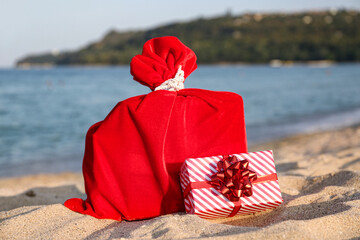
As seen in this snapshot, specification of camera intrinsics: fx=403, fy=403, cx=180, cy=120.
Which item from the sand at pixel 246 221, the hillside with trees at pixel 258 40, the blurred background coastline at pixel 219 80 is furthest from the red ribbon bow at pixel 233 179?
the hillside with trees at pixel 258 40

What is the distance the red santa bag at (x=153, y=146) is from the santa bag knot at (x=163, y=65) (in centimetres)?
18

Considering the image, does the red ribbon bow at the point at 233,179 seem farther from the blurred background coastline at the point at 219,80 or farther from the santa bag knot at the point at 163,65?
the blurred background coastline at the point at 219,80

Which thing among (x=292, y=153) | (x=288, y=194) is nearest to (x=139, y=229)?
(x=288, y=194)

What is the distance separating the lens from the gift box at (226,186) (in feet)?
9.00

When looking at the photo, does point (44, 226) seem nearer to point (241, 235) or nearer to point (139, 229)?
point (139, 229)

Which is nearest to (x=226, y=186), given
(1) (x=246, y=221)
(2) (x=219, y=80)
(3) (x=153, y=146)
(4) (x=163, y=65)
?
(1) (x=246, y=221)

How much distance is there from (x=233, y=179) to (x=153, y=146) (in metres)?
0.63

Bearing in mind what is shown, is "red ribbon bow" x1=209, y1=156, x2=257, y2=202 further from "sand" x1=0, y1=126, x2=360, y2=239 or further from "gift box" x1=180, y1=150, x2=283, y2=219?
"sand" x1=0, y1=126, x2=360, y2=239

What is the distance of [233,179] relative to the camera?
272 centimetres

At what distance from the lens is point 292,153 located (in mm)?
7281

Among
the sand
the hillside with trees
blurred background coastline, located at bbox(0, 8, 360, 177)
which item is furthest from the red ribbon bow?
the hillside with trees

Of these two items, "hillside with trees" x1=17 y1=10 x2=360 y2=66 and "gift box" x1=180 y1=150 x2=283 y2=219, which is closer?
"gift box" x1=180 y1=150 x2=283 y2=219

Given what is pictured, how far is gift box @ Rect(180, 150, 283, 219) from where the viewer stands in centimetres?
274

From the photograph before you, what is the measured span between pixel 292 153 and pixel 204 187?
16.0ft
